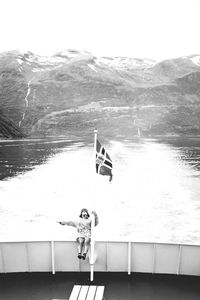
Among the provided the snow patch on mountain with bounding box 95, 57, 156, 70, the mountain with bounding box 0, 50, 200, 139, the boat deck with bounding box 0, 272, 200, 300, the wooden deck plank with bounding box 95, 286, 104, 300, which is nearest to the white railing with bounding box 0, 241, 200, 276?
the boat deck with bounding box 0, 272, 200, 300

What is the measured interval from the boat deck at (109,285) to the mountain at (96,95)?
9271 centimetres

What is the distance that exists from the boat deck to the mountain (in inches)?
3650

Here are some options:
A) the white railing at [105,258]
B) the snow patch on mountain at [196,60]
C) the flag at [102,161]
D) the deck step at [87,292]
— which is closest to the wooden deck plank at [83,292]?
the deck step at [87,292]

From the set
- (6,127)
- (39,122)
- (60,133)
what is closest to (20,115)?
(39,122)

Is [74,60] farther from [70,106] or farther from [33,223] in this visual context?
[33,223]

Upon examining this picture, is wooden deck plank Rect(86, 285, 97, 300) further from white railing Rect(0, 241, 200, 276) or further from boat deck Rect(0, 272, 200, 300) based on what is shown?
white railing Rect(0, 241, 200, 276)

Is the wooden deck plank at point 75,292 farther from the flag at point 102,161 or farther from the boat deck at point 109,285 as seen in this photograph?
the flag at point 102,161

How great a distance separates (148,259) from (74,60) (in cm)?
17926

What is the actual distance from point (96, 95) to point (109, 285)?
505 ft

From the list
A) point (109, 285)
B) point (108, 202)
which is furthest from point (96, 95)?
point (109, 285)

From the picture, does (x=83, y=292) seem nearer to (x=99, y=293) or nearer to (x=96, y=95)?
(x=99, y=293)

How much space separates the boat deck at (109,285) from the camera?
5.63 m

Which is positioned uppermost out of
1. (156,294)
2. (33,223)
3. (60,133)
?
(156,294)

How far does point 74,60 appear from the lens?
6998 inches
